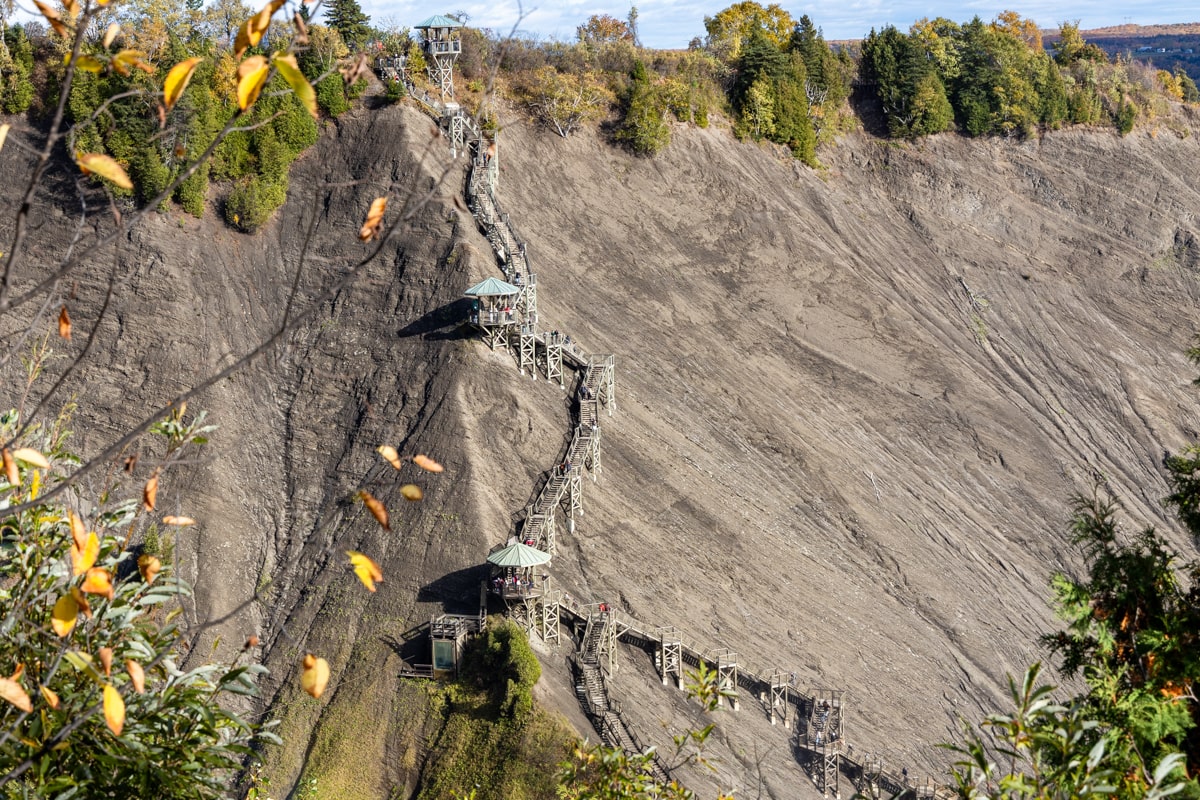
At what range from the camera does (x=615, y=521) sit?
3900 cm

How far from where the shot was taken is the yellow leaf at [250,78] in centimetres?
607

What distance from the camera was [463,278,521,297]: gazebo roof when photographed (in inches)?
1592

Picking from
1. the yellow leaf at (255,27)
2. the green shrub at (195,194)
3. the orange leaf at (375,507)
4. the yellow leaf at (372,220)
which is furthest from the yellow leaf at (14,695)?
the green shrub at (195,194)

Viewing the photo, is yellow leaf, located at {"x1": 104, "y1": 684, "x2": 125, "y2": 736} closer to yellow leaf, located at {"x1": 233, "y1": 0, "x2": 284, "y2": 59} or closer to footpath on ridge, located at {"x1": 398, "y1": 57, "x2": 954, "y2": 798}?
yellow leaf, located at {"x1": 233, "y1": 0, "x2": 284, "y2": 59}

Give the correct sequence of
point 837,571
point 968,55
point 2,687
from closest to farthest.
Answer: point 2,687 → point 837,571 → point 968,55

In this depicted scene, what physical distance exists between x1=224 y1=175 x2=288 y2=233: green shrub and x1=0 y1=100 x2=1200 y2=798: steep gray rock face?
0.71 m

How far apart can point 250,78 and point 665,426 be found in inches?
1508

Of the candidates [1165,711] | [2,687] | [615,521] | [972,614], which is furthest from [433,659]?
[2,687]

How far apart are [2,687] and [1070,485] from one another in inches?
2018

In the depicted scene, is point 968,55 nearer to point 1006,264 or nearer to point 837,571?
point 1006,264

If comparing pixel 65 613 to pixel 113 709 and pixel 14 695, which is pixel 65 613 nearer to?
pixel 14 695

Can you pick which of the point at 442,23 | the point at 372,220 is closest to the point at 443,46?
the point at 442,23

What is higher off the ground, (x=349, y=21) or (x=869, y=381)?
(x=349, y=21)

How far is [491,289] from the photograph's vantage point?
40562 millimetres
